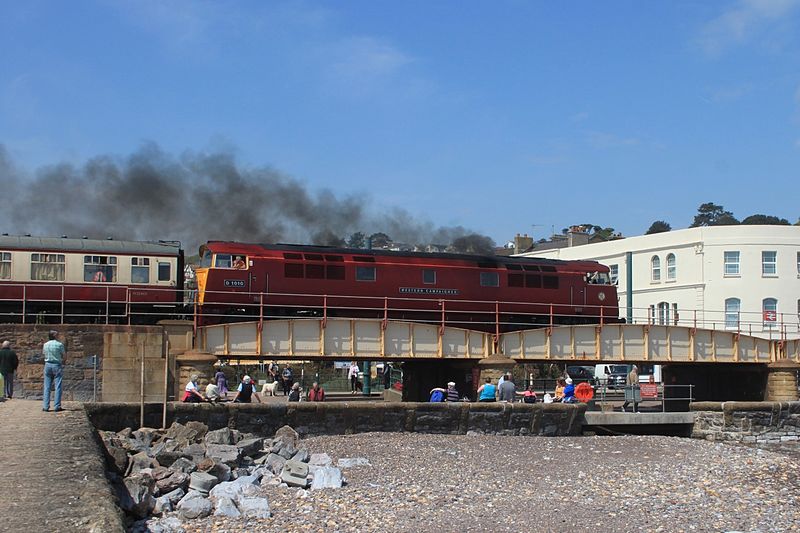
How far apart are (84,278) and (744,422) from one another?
22309 mm

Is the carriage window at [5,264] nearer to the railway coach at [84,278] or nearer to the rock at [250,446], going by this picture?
the railway coach at [84,278]

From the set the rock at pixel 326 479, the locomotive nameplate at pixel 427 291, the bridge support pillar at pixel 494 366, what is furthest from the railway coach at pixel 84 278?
the rock at pixel 326 479

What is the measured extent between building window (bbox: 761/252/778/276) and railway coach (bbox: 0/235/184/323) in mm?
35349

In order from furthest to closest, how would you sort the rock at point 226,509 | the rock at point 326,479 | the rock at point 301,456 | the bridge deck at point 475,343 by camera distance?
1. the bridge deck at point 475,343
2. the rock at point 301,456
3. the rock at point 326,479
4. the rock at point 226,509

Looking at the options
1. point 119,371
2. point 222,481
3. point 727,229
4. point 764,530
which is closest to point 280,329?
point 119,371

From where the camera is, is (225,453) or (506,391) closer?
(225,453)

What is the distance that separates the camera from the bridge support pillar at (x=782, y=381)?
36469mm

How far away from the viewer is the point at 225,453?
1838 centimetres

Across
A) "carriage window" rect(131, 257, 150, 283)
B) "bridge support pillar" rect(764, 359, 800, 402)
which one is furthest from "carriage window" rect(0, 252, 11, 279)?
"bridge support pillar" rect(764, 359, 800, 402)

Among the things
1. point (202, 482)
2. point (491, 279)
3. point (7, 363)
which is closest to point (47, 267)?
point (7, 363)

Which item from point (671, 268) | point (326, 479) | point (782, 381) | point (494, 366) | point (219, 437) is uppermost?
point (671, 268)

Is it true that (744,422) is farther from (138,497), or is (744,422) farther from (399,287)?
(138,497)

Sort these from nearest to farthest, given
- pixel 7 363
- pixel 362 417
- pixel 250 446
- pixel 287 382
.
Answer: pixel 250 446 → pixel 7 363 → pixel 362 417 → pixel 287 382

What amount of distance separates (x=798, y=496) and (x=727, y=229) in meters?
35.7
